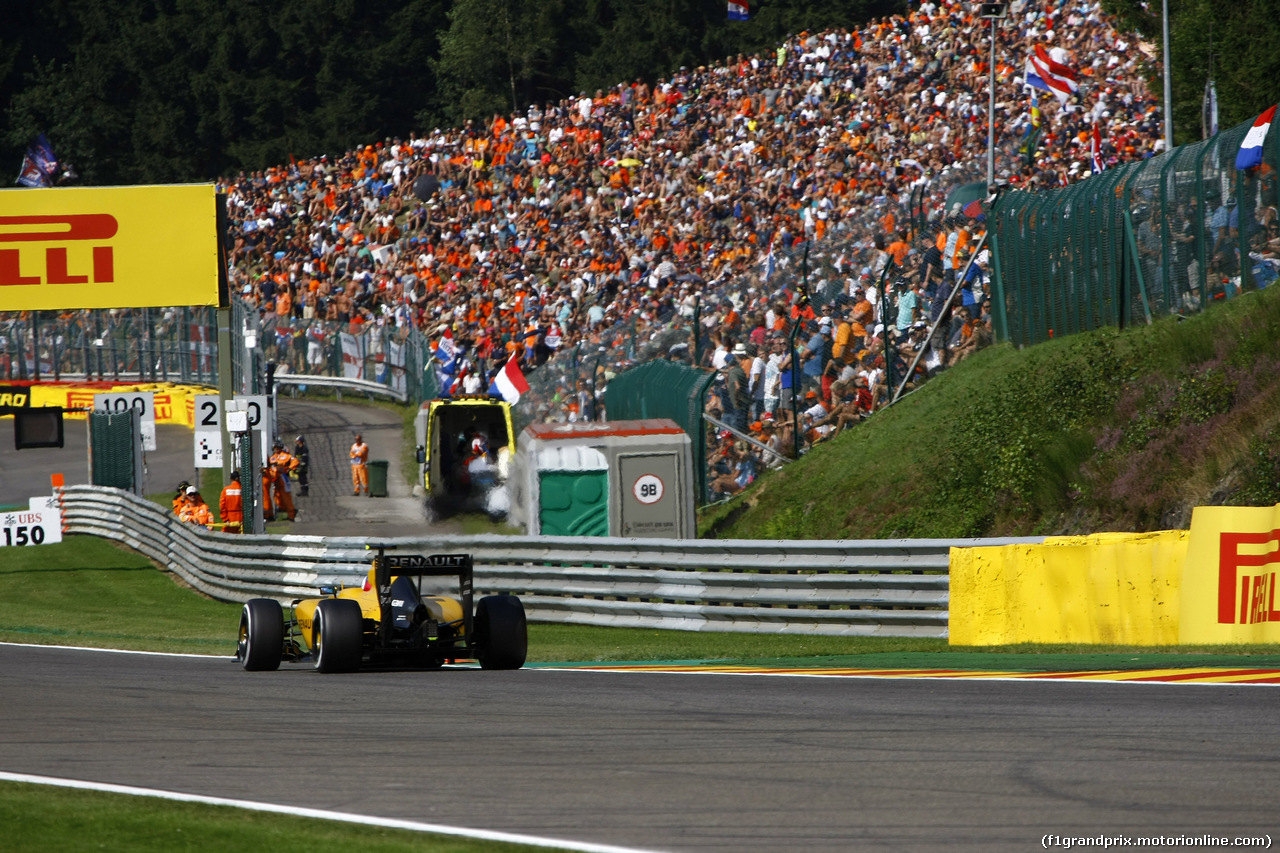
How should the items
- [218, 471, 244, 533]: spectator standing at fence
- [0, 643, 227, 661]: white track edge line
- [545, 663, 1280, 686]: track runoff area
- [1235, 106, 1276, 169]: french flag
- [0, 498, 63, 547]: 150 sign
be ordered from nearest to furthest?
[545, 663, 1280, 686]: track runoff area < [0, 643, 227, 661]: white track edge line < [1235, 106, 1276, 169]: french flag < [0, 498, 63, 547]: 150 sign < [218, 471, 244, 533]: spectator standing at fence

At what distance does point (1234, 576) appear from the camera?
12672 mm

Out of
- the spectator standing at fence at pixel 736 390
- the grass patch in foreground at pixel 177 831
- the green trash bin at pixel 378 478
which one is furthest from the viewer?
the green trash bin at pixel 378 478

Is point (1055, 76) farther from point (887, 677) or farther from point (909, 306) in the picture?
point (887, 677)

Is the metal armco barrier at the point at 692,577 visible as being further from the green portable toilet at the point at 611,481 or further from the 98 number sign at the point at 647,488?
the 98 number sign at the point at 647,488

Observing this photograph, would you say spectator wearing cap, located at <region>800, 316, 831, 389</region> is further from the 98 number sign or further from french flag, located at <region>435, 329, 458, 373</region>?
french flag, located at <region>435, 329, 458, 373</region>

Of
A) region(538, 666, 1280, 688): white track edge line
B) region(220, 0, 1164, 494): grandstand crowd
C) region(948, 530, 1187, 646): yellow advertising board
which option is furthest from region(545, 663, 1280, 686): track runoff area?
region(220, 0, 1164, 494): grandstand crowd

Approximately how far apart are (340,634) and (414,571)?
2.26 feet

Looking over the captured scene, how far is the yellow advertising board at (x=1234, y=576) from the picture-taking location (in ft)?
41.1

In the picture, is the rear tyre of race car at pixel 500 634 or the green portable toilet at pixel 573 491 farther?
the green portable toilet at pixel 573 491

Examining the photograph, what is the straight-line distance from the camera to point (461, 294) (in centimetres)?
4112

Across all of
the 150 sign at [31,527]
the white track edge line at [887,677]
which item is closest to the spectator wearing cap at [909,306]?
the white track edge line at [887,677]

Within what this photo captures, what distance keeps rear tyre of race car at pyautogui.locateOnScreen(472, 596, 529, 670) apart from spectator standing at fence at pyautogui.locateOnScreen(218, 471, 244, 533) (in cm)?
Answer: 1458

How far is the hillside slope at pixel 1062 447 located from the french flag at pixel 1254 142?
1.40 metres

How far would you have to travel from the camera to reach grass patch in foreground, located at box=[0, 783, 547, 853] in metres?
5.96
